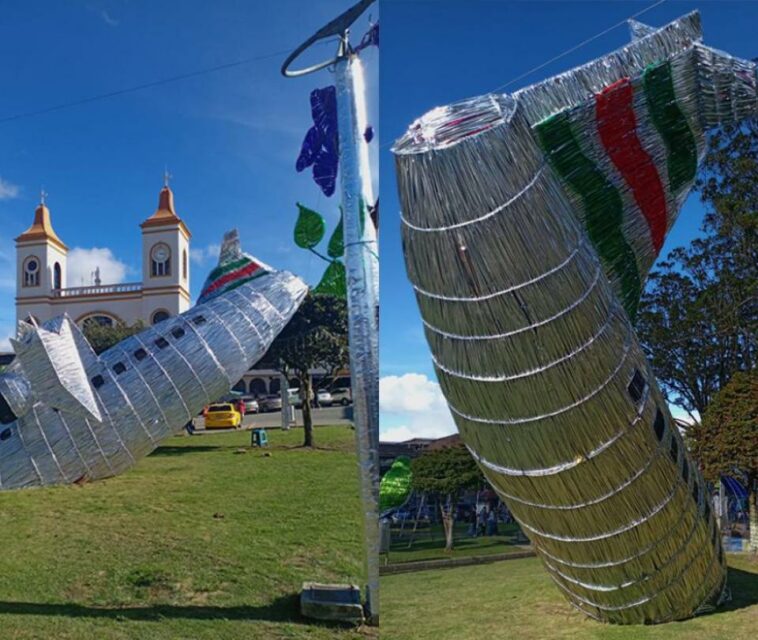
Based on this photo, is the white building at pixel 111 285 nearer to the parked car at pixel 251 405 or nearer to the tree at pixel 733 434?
the parked car at pixel 251 405

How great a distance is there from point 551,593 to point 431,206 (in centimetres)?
186

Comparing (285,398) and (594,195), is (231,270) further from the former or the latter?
(594,195)

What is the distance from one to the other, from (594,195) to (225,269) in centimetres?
204

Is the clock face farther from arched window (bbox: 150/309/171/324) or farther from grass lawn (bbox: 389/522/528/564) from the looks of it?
grass lawn (bbox: 389/522/528/564)

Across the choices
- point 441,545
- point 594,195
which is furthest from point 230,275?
point 594,195

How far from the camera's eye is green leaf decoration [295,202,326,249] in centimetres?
335

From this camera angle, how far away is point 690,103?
2469mm

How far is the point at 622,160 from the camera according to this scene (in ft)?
8.17

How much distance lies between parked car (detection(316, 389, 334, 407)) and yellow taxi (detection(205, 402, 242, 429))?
50cm

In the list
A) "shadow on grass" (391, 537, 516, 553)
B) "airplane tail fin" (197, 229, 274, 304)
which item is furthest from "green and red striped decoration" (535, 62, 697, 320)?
"airplane tail fin" (197, 229, 274, 304)

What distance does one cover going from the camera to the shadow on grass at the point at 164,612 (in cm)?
300

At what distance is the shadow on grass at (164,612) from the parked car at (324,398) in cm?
108

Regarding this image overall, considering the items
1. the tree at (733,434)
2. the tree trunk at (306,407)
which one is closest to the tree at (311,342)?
the tree trunk at (306,407)

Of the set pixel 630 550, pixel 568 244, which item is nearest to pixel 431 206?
pixel 568 244
